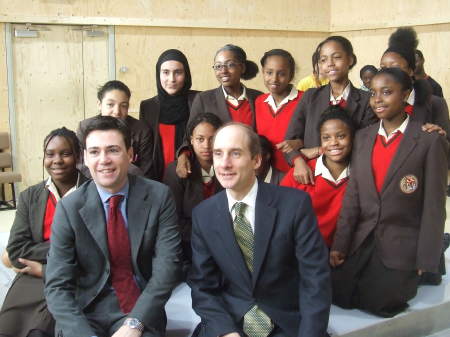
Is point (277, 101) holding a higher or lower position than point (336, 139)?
higher

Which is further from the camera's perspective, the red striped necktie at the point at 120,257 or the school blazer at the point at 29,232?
the school blazer at the point at 29,232

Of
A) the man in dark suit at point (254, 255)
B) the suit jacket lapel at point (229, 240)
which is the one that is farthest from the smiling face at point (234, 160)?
the suit jacket lapel at point (229, 240)

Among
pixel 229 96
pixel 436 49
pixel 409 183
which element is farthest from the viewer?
pixel 436 49

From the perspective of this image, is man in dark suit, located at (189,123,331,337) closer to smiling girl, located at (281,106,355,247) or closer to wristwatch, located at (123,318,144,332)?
wristwatch, located at (123,318,144,332)

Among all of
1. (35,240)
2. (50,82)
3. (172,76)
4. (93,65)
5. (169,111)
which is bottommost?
(35,240)

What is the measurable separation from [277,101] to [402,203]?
104 centimetres

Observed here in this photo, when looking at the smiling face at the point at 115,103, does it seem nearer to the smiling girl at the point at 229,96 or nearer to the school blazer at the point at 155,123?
the school blazer at the point at 155,123

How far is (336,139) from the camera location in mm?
2676

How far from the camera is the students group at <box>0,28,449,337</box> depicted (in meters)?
2.41

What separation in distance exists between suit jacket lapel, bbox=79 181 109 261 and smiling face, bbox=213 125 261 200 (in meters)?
0.50

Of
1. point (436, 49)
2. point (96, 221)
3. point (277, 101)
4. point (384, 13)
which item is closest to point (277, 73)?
point (277, 101)

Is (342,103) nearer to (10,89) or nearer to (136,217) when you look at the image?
(136,217)

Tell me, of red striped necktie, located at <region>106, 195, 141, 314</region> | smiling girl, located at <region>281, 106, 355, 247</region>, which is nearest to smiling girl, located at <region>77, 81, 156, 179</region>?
smiling girl, located at <region>281, 106, 355, 247</region>

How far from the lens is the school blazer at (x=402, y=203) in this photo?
249cm
